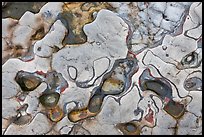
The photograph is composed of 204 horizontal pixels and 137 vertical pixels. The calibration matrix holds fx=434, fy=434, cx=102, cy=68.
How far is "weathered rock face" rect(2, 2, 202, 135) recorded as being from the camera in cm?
211

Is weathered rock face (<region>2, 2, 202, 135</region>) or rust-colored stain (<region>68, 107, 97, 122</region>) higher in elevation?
weathered rock face (<region>2, 2, 202, 135</region>)

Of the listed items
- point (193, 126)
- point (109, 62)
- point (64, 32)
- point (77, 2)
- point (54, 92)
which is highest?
point (77, 2)

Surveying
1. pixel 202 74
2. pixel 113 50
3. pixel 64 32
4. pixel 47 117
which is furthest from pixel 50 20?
pixel 202 74

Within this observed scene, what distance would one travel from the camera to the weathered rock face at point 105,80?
6.93 feet

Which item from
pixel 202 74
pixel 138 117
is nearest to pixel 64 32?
pixel 138 117

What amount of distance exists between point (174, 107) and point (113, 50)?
→ 1.34 feet

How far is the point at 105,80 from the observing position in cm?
213

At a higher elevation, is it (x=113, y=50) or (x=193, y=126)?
(x=113, y=50)

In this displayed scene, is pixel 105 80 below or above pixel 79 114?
above

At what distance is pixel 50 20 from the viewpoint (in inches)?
85.3

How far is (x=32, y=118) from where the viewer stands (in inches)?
83.1

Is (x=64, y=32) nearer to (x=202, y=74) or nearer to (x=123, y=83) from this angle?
(x=123, y=83)

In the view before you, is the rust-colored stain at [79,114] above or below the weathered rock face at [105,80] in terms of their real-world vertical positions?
below

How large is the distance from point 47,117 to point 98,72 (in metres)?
0.33
